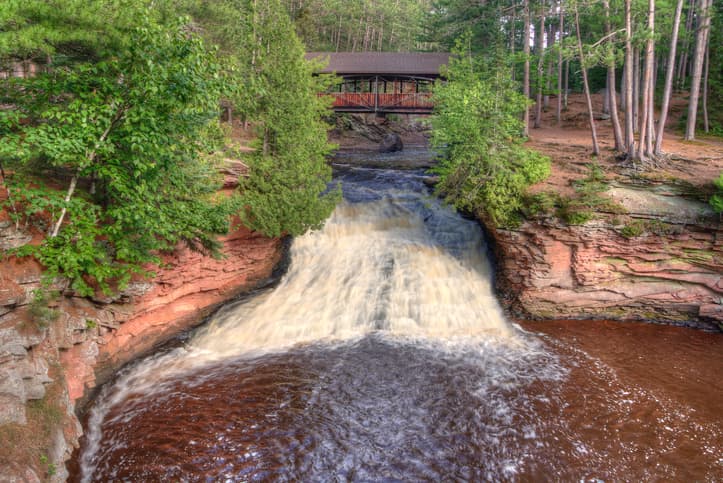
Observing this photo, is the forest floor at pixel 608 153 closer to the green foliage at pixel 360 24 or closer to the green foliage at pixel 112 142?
the green foliage at pixel 112 142

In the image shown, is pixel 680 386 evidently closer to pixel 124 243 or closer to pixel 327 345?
pixel 327 345

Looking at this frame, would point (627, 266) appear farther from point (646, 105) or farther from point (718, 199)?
point (646, 105)

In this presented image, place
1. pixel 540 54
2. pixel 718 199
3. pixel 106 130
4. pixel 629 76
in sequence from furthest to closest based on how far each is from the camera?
pixel 540 54 → pixel 629 76 → pixel 718 199 → pixel 106 130

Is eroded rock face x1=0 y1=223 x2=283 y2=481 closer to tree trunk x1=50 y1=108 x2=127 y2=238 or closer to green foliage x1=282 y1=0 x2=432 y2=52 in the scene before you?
tree trunk x1=50 y1=108 x2=127 y2=238

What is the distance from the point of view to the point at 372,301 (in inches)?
511

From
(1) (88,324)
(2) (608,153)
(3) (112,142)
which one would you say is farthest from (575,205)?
(1) (88,324)

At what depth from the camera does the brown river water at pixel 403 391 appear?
7.41 m

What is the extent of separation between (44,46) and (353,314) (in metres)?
9.14

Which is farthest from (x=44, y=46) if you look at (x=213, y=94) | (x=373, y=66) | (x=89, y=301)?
(x=373, y=66)

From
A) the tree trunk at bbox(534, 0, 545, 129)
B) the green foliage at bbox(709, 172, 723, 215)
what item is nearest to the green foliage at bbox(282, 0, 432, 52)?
the tree trunk at bbox(534, 0, 545, 129)

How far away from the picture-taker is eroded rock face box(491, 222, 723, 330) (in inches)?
492

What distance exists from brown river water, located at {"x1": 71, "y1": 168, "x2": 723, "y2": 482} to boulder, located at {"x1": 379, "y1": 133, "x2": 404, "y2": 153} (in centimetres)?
2077

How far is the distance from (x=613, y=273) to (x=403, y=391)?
7.76 meters

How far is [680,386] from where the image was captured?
983cm
